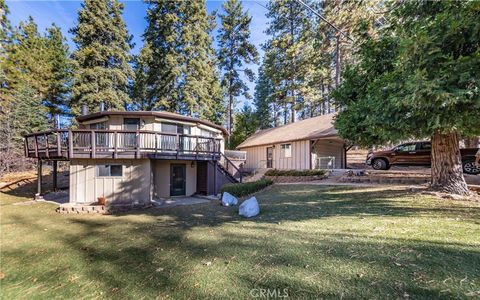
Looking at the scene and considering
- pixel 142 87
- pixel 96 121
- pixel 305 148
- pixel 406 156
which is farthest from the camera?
pixel 142 87

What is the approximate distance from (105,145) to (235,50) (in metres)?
22.8

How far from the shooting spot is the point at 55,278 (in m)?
4.11

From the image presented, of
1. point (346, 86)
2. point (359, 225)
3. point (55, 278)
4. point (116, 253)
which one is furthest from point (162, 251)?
point (346, 86)

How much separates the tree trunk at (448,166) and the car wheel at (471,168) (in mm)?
4455

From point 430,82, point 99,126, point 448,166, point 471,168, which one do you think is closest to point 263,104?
point 99,126

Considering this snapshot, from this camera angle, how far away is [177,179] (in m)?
13.0

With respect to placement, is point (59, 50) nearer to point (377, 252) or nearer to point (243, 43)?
point (243, 43)

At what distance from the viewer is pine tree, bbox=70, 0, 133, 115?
21.0 meters

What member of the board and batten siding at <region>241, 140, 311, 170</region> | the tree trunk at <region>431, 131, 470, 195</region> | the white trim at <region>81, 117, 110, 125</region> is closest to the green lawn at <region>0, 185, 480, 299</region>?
the tree trunk at <region>431, 131, 470, 195</region>

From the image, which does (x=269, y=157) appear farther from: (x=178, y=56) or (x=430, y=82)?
(x=430, y=82)

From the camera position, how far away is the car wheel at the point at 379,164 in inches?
524

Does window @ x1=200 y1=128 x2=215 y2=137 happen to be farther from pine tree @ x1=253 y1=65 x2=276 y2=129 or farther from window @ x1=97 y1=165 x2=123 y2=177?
pine tree @ x1=253 y1=65 x2=276 y2=129

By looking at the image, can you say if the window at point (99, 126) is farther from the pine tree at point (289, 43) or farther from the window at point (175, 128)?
the pine tree at point (289, 43)

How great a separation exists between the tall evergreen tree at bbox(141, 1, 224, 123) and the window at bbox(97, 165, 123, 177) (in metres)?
12.8
